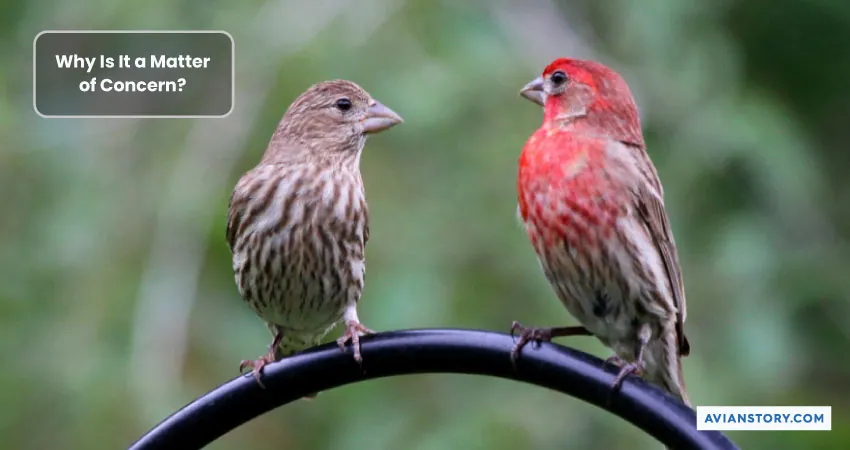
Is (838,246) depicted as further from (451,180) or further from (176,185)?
(176,185)

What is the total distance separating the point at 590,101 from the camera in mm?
2508

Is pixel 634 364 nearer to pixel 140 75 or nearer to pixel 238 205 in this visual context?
pixel 238 205

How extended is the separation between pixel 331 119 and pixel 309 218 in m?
0.22

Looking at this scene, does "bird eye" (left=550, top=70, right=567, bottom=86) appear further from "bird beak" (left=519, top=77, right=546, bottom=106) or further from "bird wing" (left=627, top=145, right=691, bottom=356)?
"bird wing" (left=627, top=145, right=691, bottom=356)

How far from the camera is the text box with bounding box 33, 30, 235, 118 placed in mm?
3592

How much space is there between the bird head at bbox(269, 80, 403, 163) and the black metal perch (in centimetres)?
77

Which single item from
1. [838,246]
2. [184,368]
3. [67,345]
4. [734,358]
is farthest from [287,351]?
[838,246]

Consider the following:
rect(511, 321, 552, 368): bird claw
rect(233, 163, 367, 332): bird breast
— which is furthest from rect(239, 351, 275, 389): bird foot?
rect(511, 321, 552, 368): bird claw

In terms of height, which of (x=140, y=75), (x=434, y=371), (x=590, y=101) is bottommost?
(x=434, y=371)

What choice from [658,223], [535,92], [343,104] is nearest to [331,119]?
[343,104]

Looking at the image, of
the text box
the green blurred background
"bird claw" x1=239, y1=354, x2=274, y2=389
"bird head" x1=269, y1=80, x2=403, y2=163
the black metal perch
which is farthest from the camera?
the text box

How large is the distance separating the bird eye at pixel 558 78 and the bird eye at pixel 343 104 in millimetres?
491

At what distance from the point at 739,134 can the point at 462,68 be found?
0.71 m

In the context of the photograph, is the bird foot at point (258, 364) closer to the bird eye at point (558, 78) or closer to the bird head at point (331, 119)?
the bird head at point (331, 119)
